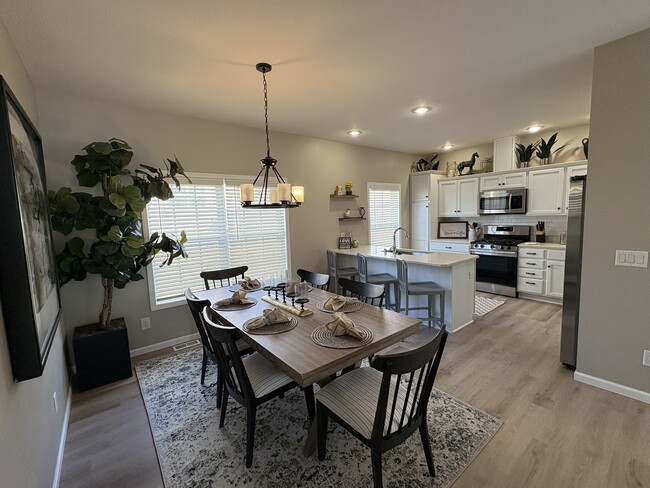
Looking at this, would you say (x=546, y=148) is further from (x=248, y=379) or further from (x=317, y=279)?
(x=248, y=379)

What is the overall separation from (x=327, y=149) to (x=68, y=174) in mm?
3285

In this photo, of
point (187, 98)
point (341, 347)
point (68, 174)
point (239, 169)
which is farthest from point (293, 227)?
point (341, 347)

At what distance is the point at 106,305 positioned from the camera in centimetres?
283

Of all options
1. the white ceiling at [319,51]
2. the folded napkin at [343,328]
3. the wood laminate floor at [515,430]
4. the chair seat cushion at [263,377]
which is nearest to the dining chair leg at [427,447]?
the wood laminate floor at [515,430]

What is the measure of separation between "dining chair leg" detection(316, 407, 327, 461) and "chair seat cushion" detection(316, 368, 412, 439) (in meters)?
0.09

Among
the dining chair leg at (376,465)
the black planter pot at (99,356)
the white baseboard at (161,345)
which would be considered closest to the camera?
the dining chair leg at (376,465)

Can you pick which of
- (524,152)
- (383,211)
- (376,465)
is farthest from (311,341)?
(524,152)

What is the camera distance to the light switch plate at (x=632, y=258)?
86.1 inches

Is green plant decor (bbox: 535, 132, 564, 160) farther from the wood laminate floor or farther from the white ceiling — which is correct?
the wood laminate floor

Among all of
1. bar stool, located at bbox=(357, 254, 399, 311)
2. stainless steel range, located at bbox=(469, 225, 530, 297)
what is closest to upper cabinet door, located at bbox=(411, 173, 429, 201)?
stainless steel range, located at bbox=(469, 225, 530, 297)

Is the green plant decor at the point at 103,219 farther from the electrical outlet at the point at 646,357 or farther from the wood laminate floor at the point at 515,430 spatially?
the electrical outlet at the point at 646,357

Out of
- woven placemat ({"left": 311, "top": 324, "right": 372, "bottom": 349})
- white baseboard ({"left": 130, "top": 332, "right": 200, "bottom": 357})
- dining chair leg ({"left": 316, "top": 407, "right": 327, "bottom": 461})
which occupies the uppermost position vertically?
woven placemat ({"left": 311, "top": 324, "right": 372, "bottom": 349})

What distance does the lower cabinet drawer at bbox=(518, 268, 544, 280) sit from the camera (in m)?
4.65

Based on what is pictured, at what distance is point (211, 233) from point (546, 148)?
512 cm
